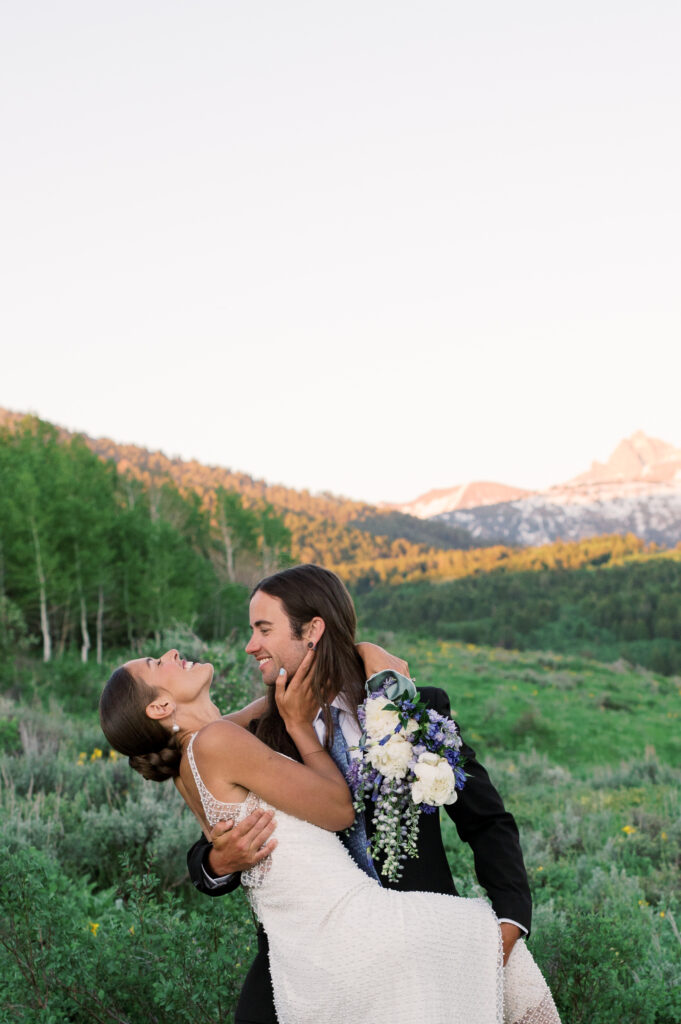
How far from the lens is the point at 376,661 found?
2.62 meters

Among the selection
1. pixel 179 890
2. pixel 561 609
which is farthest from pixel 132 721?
pixel 561 609

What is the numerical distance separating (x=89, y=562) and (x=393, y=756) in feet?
104

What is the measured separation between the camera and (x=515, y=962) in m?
2.32

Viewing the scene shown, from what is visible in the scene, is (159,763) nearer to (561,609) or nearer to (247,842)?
(247,842)

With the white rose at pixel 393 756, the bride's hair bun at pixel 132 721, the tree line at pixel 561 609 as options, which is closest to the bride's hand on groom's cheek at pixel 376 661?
the white rose at pixel 393 756

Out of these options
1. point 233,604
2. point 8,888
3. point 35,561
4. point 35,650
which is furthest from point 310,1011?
point 233,604

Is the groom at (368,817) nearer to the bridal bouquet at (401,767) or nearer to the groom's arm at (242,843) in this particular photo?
the groom's arm at (242,843)

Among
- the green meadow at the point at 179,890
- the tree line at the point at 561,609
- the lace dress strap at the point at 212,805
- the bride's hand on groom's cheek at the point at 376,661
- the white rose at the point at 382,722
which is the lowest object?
the tree line at the point at 561,609

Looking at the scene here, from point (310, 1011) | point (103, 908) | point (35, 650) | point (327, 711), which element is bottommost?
point (35, 650)

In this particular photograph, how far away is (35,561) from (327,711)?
95.7 ft

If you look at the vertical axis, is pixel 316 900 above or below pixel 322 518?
below

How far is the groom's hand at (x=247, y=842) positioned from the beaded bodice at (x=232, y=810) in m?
0.03

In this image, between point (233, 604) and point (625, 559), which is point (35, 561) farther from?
point (625, 559)

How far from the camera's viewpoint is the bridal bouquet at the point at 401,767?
7.39 feet
